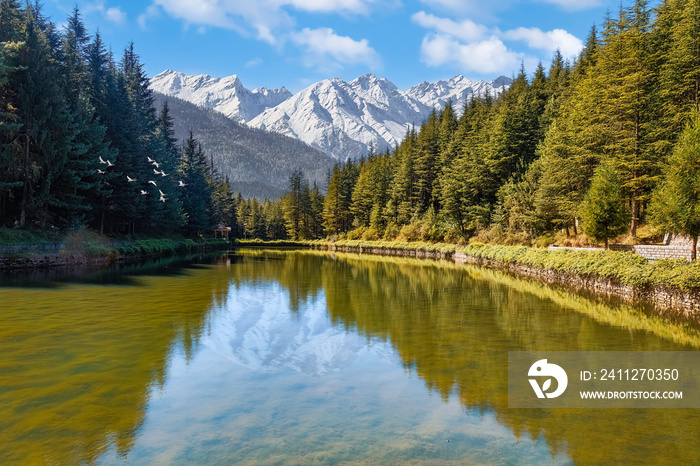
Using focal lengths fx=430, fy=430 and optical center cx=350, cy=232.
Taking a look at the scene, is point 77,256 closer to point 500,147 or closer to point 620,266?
point 620,266

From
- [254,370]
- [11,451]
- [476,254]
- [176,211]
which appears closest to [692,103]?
[476,254]

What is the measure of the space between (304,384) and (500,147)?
4465 centimetres

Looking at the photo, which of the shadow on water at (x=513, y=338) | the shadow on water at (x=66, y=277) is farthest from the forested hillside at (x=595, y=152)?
the shadow on water at (x=66, y=277)

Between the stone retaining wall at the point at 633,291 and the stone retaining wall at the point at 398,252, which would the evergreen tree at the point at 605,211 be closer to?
the stone retaining wall at the point at 633,291

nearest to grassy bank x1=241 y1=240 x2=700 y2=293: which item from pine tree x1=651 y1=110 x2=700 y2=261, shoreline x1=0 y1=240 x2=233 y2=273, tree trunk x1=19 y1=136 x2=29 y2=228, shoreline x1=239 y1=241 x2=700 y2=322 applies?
shoreline x1=239 y1=241 x2=700 y2=322

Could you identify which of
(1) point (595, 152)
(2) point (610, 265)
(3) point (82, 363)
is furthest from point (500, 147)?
(3) point (82, 363)

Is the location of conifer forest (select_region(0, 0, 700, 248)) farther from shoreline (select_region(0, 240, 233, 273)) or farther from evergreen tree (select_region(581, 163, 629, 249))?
shoreline (select_region(0, 240, 233, 273))

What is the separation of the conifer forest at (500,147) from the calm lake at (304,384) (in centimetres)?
1265

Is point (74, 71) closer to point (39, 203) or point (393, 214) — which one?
point (39, 203)

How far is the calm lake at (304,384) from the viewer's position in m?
5.19

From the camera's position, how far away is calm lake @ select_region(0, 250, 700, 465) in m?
5.19

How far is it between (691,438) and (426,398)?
3.47 m

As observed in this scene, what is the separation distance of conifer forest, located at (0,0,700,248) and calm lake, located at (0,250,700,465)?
12653mm

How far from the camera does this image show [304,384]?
7.73 meters
